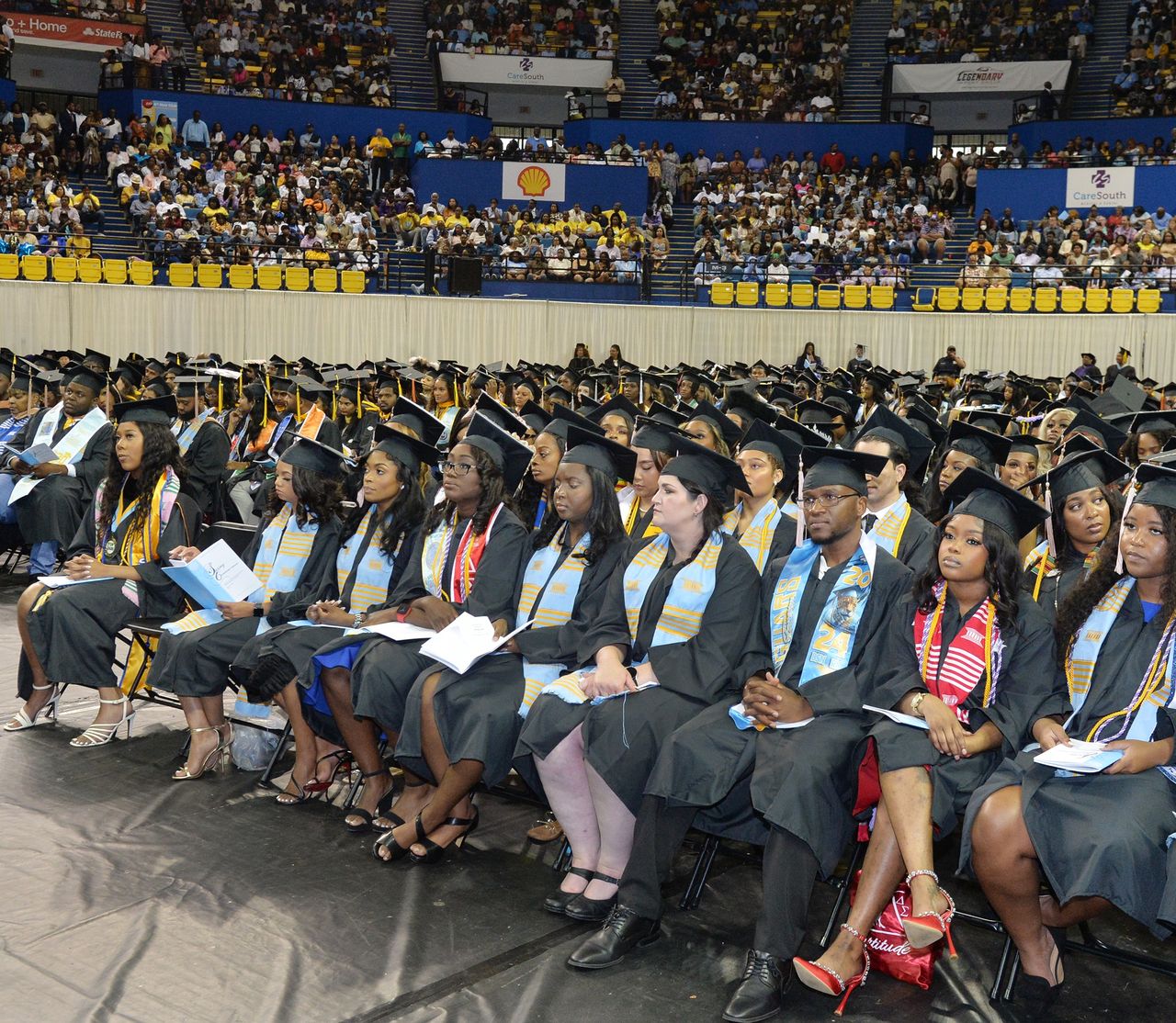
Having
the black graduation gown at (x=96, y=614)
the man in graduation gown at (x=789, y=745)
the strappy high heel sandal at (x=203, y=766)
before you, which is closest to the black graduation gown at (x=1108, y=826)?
the man in graduation gown at (x=789, y=745)

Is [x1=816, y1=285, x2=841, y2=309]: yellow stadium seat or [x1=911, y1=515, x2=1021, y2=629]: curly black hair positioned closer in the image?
[x1=911, y1=515, x2=1021, y2=629]: curly black hair

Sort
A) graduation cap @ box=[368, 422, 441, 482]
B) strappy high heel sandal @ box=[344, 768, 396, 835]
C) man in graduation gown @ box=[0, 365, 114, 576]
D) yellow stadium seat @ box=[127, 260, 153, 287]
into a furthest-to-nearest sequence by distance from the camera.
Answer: yellow stadium seat @ box=[127, 260, 153, 287] < man in graduation gown @ box=[0, 365, 114, 576] < graduation cap @ box=[368, 422, 441, 482] < strappy high heel sandal @ box=[344, 768, 396, 835]

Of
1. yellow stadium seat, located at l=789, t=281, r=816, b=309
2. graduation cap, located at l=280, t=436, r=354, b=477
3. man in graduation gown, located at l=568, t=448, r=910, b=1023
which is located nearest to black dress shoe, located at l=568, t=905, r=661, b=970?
man in graduation gown, located at l=568, t=448, r=910, b=1023

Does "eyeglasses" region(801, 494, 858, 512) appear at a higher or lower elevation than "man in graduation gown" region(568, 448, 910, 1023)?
higher

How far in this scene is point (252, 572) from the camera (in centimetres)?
585

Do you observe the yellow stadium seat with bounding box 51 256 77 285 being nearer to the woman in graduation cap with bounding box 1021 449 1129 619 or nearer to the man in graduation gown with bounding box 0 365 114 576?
the man in graduation gown with bounding box 0 365 114 576

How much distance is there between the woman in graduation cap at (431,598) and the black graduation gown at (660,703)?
677mm

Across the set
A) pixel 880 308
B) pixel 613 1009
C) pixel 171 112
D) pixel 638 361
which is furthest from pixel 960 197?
pixel 613 1009

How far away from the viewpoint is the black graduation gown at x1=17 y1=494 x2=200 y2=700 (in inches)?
237

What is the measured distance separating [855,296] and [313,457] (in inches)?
687

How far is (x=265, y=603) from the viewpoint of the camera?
18.9 ft

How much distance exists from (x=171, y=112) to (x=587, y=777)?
83.8 ft

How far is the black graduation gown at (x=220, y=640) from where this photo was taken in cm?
561

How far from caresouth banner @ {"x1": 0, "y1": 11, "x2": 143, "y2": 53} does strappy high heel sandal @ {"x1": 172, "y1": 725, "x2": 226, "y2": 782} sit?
26.3m
